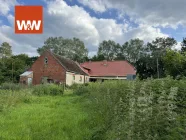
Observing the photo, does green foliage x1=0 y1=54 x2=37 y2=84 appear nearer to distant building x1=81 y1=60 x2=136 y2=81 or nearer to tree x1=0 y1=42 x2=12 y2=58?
tree x1=0 y1=42 x2=12 y2=58

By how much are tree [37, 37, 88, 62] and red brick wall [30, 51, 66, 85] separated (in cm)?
3590

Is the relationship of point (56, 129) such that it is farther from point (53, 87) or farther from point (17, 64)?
point (17, 64)

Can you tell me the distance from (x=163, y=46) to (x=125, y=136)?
72306mm

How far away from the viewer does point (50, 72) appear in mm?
39281

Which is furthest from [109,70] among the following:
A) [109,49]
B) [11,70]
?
[109,49]

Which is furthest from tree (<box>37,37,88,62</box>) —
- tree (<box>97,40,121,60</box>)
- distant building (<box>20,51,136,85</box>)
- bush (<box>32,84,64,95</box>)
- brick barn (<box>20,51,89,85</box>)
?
bush (<box>32,84,64,95</box>)

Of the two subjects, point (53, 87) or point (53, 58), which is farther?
point (53, 58)

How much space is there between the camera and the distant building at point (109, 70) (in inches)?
1896

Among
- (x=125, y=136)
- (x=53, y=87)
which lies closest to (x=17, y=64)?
(x=53, y=87)

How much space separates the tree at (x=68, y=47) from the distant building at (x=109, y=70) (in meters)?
24.0

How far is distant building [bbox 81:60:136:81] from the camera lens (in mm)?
48156

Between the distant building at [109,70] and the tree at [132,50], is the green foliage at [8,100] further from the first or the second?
the tree at [132,50]

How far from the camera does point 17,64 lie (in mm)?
52500

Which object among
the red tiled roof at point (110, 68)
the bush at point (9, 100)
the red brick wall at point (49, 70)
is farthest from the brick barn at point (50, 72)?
the bush at point (9, 100)
